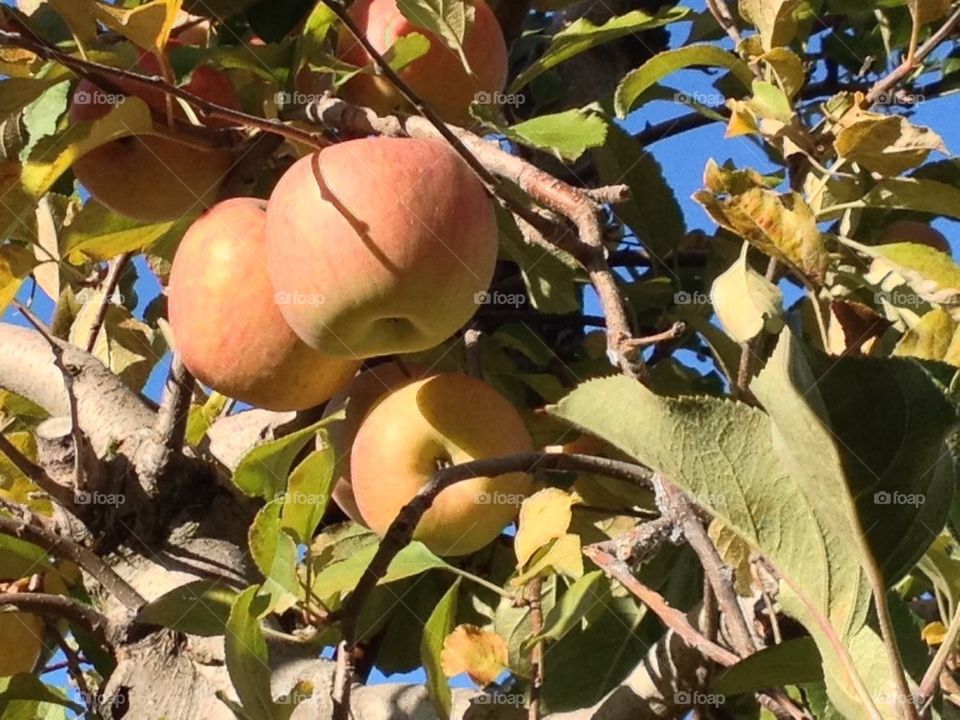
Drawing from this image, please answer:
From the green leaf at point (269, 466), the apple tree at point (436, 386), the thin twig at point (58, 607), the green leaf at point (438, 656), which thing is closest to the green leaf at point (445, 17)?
the apple tree at point (436, 386)

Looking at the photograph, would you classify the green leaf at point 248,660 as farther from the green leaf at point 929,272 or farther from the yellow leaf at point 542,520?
the green leaf at point 929,272

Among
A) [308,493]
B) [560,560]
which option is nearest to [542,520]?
[560,560]

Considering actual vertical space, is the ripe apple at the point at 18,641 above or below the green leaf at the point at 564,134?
below

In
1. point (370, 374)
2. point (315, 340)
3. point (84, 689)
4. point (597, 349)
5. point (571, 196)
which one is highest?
point (571, 196)

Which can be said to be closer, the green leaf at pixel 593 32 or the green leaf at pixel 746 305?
the green leaf at pixel 746 305

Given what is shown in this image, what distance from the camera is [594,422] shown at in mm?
532

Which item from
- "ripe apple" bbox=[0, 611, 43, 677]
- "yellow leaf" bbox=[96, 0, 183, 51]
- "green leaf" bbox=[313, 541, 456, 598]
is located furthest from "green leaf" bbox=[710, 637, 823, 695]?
"ripe apple" bbox=[0, 611, 43, 677]

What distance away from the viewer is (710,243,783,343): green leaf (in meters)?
0.74

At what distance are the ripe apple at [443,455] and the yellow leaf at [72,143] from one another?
0.31 m

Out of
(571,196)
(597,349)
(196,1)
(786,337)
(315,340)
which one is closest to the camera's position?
(786,337)

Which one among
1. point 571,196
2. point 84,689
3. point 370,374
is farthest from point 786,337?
point 84,689

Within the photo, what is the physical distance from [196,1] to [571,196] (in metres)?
0.45

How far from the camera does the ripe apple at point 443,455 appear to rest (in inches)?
36.9

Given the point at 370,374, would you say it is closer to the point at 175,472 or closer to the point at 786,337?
the point at 175,472
